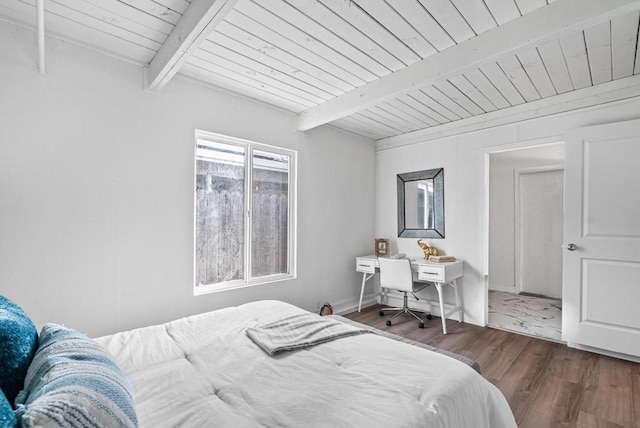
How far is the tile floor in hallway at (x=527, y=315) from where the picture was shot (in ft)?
10.9

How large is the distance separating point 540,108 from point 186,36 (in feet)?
10.8

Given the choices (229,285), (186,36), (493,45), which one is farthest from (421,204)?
(186,36)

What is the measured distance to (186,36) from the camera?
174 centimetres

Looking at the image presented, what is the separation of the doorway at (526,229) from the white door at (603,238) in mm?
1410

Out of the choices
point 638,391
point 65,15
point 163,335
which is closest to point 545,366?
point 638,391

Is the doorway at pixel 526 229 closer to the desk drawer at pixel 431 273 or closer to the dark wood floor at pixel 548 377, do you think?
the dark wood floor at pixel 548 377

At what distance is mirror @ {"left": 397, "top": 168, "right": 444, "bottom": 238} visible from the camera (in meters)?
3.89

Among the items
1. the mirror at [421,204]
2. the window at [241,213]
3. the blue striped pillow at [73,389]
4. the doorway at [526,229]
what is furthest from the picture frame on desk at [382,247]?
the blue striped pillow at [73,389]

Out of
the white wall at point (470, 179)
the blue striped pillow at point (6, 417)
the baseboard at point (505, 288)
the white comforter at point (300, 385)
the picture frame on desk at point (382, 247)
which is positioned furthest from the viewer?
the baseboard at point (505, 288)

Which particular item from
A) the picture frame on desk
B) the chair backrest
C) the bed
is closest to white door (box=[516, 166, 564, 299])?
the picture frame on desk

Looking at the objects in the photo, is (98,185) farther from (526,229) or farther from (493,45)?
(526,229)

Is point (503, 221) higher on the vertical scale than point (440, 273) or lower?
higher

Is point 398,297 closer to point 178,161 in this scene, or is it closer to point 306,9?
point 178,161

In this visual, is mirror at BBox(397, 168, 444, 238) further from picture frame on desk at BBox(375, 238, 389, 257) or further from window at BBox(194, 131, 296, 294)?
window at BBox(194, 131, 296, 294)
